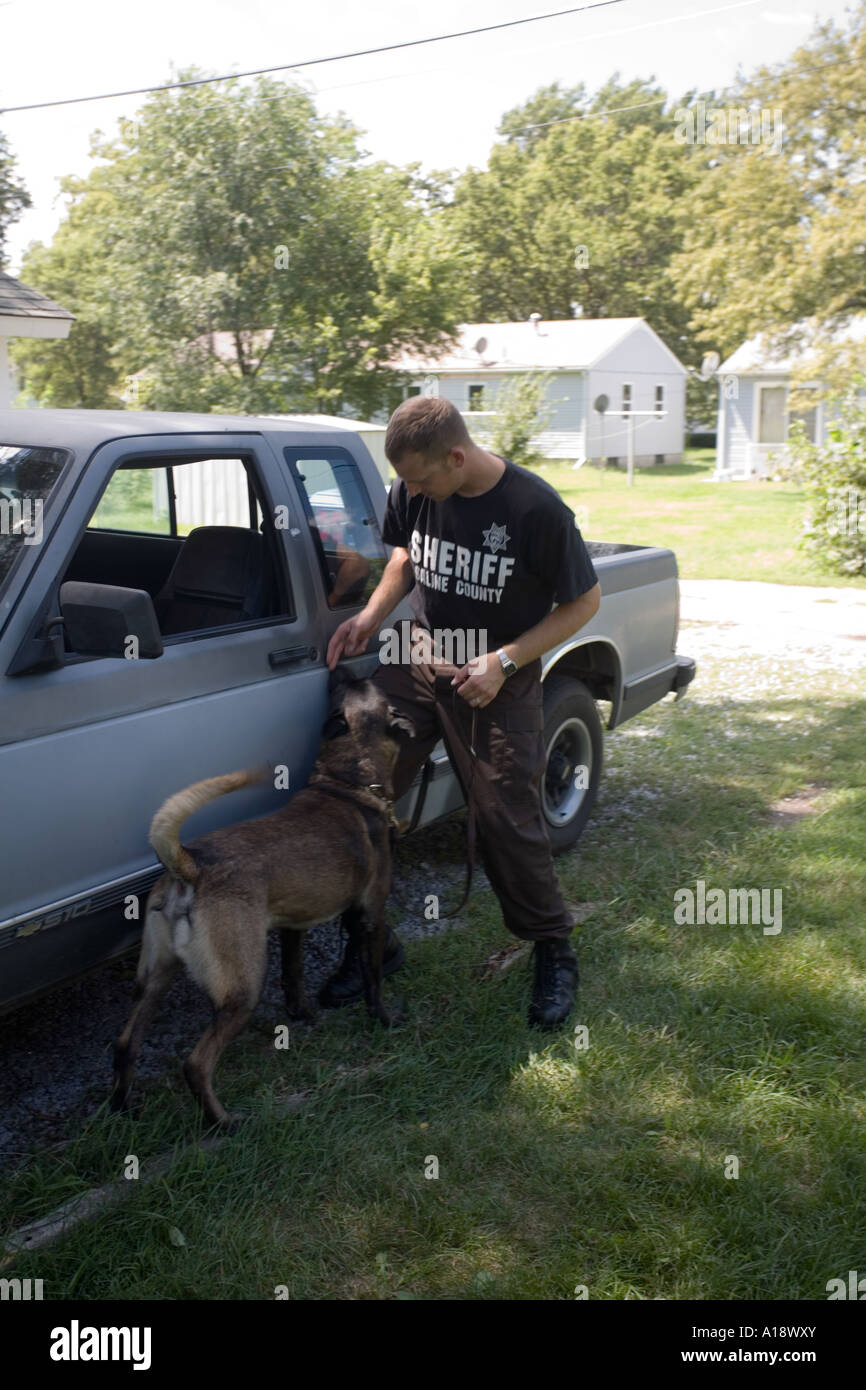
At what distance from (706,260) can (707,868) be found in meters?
21.6

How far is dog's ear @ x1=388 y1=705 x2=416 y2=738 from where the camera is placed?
155 inches

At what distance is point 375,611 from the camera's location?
4.09 metres

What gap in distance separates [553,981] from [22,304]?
9.80 m

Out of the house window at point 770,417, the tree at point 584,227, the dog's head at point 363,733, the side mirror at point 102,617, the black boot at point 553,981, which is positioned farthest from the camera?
the tree at point 584,227

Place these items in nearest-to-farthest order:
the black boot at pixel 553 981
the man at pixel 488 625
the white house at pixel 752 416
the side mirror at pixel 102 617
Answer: the side mirror at pixel 102 617 → the man at pixel 488 625 → the black boot at pixel 553 981 → the white house at pixel 752 416

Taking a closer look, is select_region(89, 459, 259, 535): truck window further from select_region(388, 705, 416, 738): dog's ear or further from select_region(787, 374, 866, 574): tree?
select_region(787, 374, 866, 574): tree

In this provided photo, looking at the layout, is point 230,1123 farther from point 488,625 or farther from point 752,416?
point 752,416

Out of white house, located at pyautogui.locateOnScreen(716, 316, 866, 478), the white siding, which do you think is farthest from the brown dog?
the white siding

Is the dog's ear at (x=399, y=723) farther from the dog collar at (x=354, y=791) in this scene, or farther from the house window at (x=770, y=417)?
the house window at (x=770, y=417)

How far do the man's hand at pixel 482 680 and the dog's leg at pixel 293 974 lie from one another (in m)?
0.95

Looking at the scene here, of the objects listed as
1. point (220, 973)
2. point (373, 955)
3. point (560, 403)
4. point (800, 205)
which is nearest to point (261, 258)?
point (800, 205)

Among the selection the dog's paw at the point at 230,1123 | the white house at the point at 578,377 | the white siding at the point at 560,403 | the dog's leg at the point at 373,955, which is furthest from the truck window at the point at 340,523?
the white siding at the point at 560,403

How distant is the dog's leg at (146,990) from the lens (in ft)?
10.6
